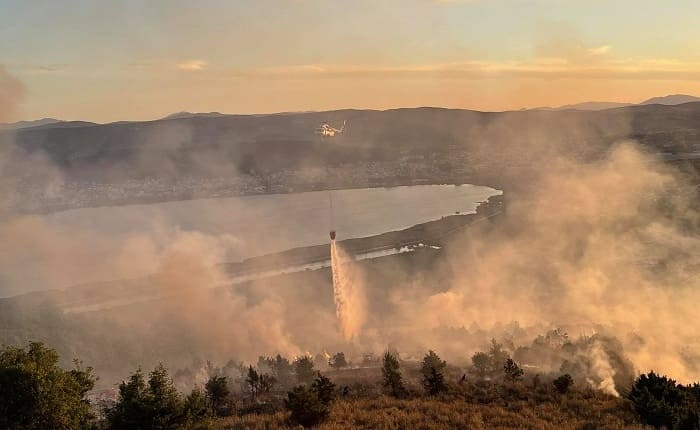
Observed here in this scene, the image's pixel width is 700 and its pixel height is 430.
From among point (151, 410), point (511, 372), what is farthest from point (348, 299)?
point (151, 410)

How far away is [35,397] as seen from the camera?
39.3ft

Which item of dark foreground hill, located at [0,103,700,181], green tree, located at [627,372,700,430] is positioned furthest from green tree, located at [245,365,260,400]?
dark foreground hill, located at [0,103,700,181]

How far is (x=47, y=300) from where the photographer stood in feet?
139

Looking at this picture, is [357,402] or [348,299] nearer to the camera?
[357,402]

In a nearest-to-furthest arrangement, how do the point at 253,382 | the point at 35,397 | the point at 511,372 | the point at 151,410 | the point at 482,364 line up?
the point at 151,410 < the point at 35,397 < the point at 511,372 < the point at 253,382 < the point at 482,364

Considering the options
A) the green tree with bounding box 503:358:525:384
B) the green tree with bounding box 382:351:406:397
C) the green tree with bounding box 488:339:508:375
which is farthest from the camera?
the green tree with bounding box 488:339:508:375

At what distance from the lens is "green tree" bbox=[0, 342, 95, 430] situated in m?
11.9

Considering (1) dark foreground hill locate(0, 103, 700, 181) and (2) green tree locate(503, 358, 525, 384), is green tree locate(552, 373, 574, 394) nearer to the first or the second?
(2) green tree locate(503, 358, 525, 384)

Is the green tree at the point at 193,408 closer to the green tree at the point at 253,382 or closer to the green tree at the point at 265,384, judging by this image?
the green tree at the point at 253,382

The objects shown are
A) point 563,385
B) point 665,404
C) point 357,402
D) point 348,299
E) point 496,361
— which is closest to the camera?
point 665,404

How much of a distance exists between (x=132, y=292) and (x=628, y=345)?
3563cm

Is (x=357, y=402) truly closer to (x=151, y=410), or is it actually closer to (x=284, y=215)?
(x=151, y=410)

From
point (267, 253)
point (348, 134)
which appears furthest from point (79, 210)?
point (348, 134)

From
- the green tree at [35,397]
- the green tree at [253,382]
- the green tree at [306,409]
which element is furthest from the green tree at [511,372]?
the green tree at [35,397]
